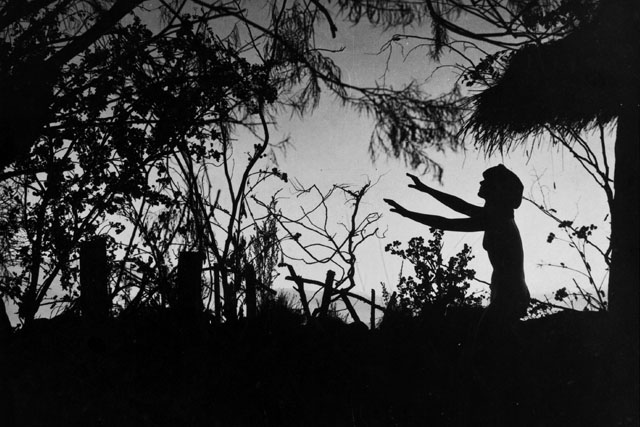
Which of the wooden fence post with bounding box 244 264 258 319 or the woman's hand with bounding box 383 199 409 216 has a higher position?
the woman's hand with bounding box 383 199 409 216

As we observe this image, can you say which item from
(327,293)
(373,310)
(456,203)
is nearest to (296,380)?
(327,293)

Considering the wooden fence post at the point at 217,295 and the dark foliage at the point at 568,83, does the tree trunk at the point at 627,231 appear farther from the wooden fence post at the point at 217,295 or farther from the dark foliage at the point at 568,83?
the wooden fence post at the point at 217,295

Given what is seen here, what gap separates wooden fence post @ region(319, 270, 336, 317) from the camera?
516cm

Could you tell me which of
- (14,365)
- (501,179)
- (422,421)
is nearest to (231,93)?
(501,179)

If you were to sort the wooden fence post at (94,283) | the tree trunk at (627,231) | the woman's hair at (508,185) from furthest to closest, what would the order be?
1. the woman's hair at (508,185)
2. the wooden fence post at (94,283)
3. the tree trunk at (627,231)

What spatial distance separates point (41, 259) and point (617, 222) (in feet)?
17.2

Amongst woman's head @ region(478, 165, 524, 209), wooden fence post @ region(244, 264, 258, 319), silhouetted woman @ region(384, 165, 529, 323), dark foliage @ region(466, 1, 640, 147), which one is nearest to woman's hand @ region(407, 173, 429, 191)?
silhouetted woman @ region(384, 165, 529, 323)

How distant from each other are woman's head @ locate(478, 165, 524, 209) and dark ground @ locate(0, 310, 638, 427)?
3.52 feet

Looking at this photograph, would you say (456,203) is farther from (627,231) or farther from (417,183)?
(627,231)

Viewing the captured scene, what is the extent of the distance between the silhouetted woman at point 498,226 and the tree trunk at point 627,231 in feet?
2.15

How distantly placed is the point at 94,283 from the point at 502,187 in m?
3.14

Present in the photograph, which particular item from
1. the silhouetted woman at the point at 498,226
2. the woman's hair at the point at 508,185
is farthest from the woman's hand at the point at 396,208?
the woman's hair at the point at 508,185

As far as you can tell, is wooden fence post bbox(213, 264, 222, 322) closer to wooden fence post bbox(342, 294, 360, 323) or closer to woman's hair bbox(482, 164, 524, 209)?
wooden fence post bbox(342, 294, 360, 323)

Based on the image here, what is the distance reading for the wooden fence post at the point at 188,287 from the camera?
4.54 m
